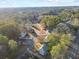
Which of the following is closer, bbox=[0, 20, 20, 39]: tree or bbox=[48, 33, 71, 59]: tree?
bbox=[48, 33, 71, 59]: tree

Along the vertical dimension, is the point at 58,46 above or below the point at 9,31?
below

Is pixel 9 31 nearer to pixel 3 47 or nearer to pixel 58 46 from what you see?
pixel 3 47

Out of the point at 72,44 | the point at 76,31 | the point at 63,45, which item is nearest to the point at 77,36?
the point at 76,31

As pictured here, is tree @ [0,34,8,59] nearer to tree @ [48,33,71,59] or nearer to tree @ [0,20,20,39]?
tree @ [0,20,20,39]

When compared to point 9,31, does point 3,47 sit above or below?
below

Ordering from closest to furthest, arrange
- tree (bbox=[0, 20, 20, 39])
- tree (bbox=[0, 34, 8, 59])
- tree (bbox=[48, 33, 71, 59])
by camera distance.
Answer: tree (bbox=[48, 33, 71, 59]), tree (bbox=[0, 34, 8, 59]), tree (bbox=[0, 20, 20, 39])

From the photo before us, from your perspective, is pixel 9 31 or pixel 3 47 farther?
pixel 9 31

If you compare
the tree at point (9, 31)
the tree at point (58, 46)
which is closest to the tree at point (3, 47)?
the tree at point (9, 31)

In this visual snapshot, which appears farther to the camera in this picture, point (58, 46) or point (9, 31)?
point (9, 31)

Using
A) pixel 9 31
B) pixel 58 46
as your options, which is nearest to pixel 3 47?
pixel 9 31

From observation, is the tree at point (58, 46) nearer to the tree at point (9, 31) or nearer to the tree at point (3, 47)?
the tree at point (3, 47)

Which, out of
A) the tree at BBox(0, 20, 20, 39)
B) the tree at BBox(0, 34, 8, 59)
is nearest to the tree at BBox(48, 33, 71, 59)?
the tree at BBox(0, 34, 8, 59)

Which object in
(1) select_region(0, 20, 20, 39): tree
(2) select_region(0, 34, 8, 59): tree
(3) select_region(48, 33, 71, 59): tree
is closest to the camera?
(3) select_region(48, 33, 71, 59): tree

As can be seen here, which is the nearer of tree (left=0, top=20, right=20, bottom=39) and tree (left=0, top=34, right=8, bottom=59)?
tree (left=0, top=34, right=8, bottom=59)
